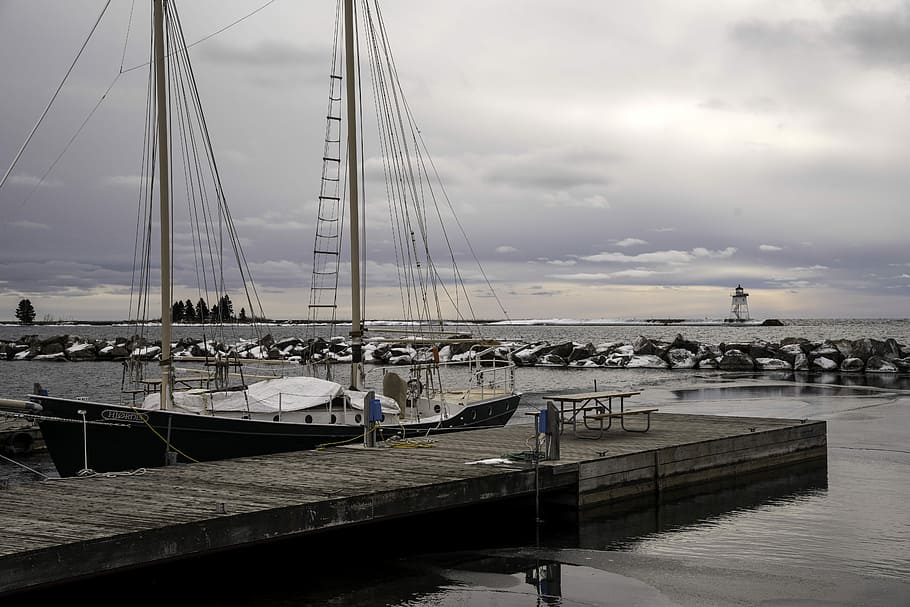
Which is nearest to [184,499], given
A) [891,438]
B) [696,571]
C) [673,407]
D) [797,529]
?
[696,571]

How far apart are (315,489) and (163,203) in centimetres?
1017

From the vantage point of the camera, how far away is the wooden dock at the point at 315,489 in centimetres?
971

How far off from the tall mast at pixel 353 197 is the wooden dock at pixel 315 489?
4706mm

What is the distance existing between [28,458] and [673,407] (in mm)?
24070

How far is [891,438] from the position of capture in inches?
998

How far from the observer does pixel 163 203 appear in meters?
20.2

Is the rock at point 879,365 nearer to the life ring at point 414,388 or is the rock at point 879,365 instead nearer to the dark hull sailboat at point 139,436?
the life ring at point 414,388

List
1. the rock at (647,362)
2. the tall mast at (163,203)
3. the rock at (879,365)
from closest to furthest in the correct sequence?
the tall mast at (163,203) → the rock at (879,365) → the rock at (647,362)

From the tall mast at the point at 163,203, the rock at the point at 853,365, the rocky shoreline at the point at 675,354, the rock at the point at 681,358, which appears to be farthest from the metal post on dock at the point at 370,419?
the rock at the point at 681,358

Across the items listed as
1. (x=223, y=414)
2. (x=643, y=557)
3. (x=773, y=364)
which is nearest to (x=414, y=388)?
(x=223, y=414)

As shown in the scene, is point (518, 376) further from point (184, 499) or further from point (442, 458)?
point (184, 499)

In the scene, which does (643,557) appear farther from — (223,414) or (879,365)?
(879,365)

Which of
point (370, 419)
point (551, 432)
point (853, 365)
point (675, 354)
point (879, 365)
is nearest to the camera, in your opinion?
point (551, 432)

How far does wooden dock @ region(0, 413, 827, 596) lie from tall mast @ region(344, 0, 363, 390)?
185 inches
